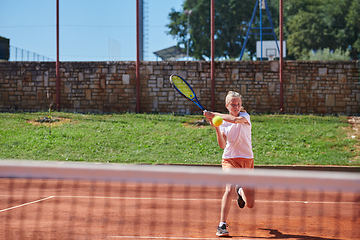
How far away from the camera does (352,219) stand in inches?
211

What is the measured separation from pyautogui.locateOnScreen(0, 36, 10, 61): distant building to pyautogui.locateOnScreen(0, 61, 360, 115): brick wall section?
1403mm

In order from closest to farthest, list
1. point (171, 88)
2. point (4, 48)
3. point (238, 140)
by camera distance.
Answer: point (238, 140) < point (171, 88) < point (4, 48)

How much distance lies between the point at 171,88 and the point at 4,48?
7973 millimetres

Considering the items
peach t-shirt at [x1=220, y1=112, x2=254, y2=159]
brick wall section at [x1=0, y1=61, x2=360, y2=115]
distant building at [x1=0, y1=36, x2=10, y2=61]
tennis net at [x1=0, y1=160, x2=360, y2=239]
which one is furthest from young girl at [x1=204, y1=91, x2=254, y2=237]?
distant building at [x1=0, y1=36, x2=10, y2=61]

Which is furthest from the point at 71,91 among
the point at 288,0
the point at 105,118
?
the point at 288,0

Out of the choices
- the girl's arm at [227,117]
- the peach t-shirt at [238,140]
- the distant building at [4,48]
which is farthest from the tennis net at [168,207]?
the distant building at [4,48]

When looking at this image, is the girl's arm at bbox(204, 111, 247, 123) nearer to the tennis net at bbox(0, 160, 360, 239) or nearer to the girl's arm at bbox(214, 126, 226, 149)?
the girl's arm at bbox(214, 126, 226, 149)

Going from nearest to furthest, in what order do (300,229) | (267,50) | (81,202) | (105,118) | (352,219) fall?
(300,229) < (352,219) < (81,202) < (105,118) < (267,50)

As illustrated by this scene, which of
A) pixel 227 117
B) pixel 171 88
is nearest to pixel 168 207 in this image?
pixel 227 117

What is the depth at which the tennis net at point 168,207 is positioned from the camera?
85.0 inches

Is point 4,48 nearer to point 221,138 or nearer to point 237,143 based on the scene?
point 221,138

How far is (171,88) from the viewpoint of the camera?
14.7 metres

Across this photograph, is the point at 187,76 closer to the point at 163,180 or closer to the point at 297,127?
the point at 297,127

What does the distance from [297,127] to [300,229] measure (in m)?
8.09
